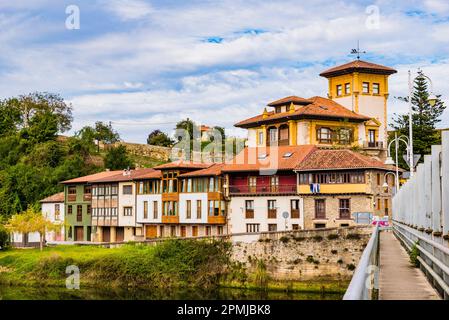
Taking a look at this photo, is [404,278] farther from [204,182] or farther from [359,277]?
[204,182]

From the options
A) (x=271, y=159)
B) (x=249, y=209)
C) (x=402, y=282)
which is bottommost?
(x=402, y=282)

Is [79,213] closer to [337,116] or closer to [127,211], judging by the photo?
[127,211]

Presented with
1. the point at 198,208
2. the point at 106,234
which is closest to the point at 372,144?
the point at 198,208

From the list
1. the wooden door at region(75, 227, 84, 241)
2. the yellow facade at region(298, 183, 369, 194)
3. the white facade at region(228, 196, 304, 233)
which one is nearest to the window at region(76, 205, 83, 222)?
the wooden door at region(75, 227, 84, 241)

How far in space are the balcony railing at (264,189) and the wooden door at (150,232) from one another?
1233 cm

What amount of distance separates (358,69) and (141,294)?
4246 cm

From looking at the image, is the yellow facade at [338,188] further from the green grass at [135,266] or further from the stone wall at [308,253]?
the green grass at [135,266]

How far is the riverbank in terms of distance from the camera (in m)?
54.8

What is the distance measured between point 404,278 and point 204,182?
5842cm

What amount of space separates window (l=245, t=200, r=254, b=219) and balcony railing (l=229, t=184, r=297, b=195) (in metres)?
1.02

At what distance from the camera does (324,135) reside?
7875 cm

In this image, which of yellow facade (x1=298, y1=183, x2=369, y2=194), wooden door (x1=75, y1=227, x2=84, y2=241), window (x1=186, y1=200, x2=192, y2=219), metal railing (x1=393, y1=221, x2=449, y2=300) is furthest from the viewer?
wooden door (x1=75, y1=227, x2=84, y2=241)

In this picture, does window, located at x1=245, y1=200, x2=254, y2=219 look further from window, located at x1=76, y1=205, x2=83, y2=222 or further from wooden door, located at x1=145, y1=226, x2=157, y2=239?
window, located at x1=76, y1=205, x2=83, y2=222
